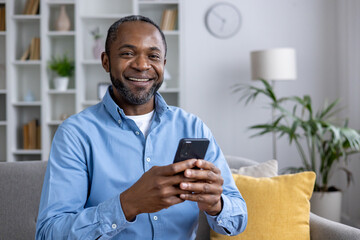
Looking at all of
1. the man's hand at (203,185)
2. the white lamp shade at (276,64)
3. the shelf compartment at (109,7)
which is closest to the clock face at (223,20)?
the white lamp shade at (276,64)

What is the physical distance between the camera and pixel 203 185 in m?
1.06

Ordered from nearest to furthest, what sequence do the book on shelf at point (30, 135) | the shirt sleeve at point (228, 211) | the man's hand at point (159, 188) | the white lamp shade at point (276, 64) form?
the man's hand at point (159, 188) < the shirt sleeve at point (228, 211) < the white lamp shade at point (276, 64) < the book on shelf at point (30, 135)

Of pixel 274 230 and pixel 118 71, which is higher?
pixel 118 71

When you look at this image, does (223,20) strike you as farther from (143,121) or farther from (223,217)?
(223,217)

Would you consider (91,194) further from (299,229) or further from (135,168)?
(299,229)

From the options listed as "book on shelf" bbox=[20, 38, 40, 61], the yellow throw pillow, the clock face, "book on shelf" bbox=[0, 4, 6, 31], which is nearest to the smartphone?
the yellow throw pillow

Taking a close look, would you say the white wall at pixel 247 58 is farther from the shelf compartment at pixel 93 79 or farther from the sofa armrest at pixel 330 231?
the sofa armrest at pixel 330 231

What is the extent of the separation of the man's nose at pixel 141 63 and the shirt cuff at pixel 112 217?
16.4 inches

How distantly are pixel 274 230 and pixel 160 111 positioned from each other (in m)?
0.69

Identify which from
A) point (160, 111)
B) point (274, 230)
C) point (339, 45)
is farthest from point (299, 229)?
point (339, 45)

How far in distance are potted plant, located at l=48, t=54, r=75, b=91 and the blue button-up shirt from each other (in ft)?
8.63

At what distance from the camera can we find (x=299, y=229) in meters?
1.68

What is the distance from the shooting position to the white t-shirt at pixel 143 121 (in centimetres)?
141

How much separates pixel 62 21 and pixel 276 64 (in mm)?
1951
